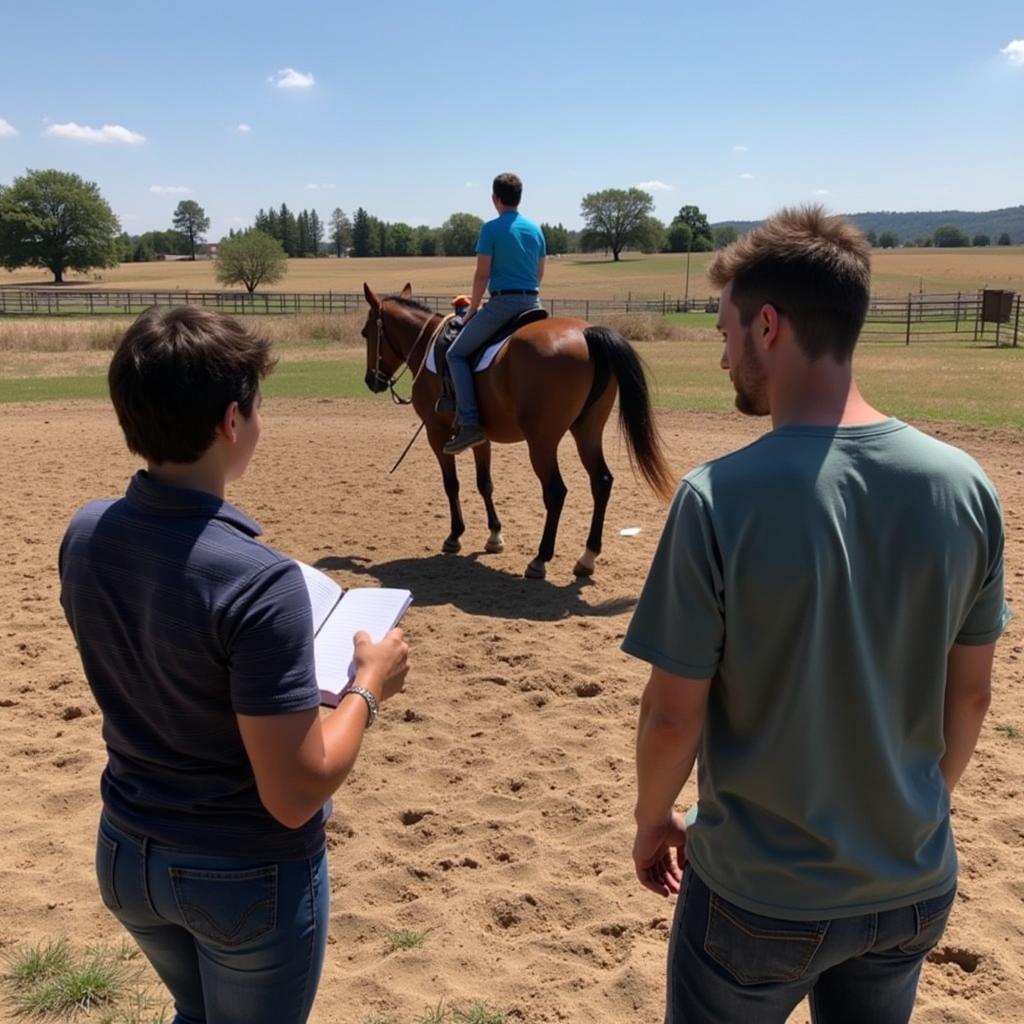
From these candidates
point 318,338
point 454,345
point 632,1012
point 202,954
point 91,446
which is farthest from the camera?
point 318,338

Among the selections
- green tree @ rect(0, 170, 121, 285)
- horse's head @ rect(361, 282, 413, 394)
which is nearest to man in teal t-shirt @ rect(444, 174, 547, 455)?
horse's head @ rect(361, 282, 413, 394)

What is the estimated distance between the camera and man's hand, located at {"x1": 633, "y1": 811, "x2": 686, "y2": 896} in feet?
6.39

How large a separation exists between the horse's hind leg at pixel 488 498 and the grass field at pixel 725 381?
24.9 ft

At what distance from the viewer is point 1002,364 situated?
23688 mm

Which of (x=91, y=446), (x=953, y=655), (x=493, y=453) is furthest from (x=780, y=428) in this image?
(x=91, y=446)

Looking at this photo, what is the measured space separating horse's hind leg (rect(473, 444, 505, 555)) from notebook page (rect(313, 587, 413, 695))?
6041 mm

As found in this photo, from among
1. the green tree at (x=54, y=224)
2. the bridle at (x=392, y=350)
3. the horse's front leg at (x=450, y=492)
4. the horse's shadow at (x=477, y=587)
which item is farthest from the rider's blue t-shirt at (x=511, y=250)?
the green tree at (x=54, y=224)

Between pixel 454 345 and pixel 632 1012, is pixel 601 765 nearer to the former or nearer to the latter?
pixel 632 1012

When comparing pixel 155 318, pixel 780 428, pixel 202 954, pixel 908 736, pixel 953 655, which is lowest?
pixel 202 954

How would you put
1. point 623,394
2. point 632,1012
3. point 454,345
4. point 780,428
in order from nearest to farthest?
point 780,428, point 632,1012, point 623,394, point 454,345

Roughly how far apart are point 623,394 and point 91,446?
838 cm

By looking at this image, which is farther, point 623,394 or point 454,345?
point 454,345

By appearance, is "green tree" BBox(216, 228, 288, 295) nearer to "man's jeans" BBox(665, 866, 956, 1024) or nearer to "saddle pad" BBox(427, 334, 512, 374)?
"saddle pad" BBox(427, 334, 512, 374)

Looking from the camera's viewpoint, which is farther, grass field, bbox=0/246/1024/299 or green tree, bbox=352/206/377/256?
green tree, bbox=352/206/377/256
